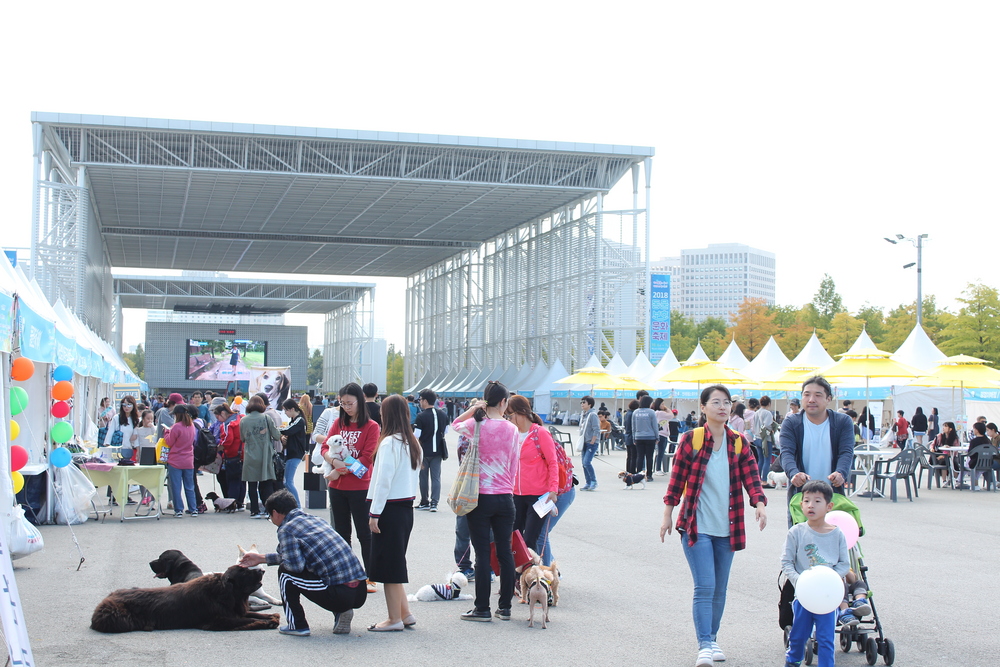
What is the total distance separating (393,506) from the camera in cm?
662

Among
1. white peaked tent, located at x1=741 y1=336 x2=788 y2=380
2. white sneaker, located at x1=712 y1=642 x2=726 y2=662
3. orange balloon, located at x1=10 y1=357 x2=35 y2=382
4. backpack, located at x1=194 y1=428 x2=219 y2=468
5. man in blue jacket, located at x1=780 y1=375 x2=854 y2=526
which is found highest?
white peaked tent, located at x1=741 y1=336 x2=788 y2=380

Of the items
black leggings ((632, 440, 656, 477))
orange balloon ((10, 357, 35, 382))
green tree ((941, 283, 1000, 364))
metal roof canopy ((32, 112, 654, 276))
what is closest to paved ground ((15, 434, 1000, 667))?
orange balloon ((10, 357, 35, 382))

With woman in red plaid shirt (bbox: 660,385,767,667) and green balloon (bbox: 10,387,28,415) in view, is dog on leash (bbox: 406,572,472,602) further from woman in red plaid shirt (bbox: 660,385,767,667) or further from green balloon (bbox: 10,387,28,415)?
green balloon (bbox: 10,387,28,415)

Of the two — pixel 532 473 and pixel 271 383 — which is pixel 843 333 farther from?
pixel 532 473

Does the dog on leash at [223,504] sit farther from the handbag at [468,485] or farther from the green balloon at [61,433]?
the handbag at [468,485]

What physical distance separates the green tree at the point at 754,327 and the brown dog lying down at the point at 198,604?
226ft

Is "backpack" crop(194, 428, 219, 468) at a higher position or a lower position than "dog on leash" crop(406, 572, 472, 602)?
higher

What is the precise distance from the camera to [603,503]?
1545cm

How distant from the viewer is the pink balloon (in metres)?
6.10

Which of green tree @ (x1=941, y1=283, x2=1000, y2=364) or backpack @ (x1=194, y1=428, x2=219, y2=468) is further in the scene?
green tree @ (x1=941, y1=283, x2=1000, y2=364)

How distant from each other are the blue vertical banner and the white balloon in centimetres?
3630

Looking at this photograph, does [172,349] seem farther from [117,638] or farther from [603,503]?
[117,638]

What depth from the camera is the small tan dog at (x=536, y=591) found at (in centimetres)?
683

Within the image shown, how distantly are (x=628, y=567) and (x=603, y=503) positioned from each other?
612cm
